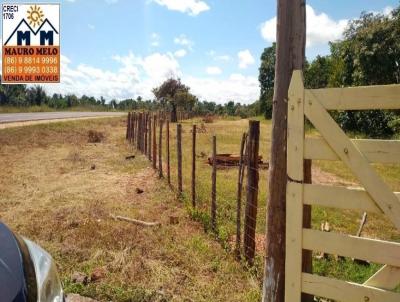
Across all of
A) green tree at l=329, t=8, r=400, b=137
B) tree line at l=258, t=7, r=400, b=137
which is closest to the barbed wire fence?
tree line at l=258, t=7, r=400, b=137

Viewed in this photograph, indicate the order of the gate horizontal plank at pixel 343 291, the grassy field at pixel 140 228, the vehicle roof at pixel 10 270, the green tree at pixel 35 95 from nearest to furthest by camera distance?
the vehicle roof at pixel 10 270 < the gate horizontal plank at pixel 343 291 < the grassy field at pixel 140 228 < the green tree at pixel 35 95

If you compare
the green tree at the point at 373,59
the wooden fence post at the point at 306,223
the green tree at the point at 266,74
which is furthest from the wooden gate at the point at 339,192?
the green tree at the point at 266,74

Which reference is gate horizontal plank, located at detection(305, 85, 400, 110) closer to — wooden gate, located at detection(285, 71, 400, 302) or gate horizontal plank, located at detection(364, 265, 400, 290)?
wooden gate, located at detection(285, 71, 400, 302)

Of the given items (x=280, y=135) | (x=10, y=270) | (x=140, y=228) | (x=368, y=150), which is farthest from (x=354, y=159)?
(x=140, y=228)

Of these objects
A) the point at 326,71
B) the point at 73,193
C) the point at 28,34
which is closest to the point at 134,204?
the point at 73,193

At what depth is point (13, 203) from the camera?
26.2 ft

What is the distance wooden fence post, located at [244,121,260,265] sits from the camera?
486 centimetres

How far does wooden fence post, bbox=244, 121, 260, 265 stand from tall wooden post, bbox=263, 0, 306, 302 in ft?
4.67

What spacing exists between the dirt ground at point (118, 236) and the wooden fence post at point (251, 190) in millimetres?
272

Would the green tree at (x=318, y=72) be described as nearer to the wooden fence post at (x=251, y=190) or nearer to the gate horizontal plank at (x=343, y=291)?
the wooden fence post at (x=251, y=190)

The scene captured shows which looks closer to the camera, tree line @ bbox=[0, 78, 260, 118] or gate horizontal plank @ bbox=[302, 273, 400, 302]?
gate horizontal plank @ bbox=[302, 273, 400, 302]

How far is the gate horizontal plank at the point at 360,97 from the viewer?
2.53m

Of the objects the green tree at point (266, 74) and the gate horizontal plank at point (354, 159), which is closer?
→ the gate horizontal plank at point (354, 159)

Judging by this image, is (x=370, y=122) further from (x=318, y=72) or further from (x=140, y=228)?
(x=140, y=228)
